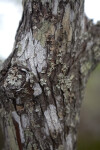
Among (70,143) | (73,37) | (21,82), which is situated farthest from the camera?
(70,143)

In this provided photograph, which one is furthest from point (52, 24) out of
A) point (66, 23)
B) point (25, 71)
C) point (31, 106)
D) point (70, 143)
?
point (70, 143)

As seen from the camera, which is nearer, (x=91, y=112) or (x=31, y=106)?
(x=31, y=106)

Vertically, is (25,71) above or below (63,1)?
below

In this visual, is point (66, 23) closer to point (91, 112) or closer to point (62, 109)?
point (62, 109)

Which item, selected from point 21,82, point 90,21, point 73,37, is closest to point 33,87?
point 21,82

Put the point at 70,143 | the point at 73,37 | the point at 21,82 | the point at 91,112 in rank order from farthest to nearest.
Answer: the point at 91,112 < the point at 70,143 < the point at 73,37 < the point at 21,82

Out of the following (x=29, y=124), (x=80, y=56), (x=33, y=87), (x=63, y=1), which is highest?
(x=63, y=1)
